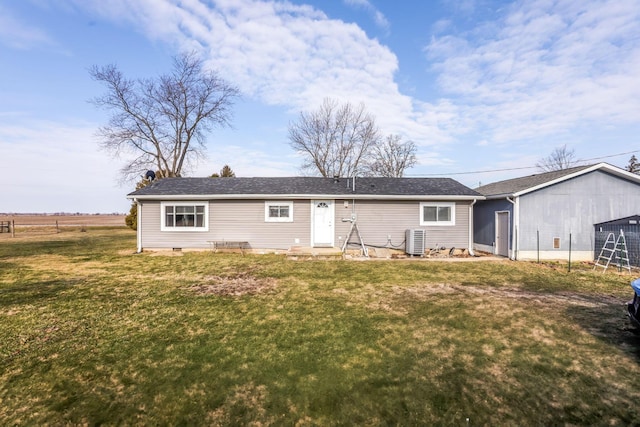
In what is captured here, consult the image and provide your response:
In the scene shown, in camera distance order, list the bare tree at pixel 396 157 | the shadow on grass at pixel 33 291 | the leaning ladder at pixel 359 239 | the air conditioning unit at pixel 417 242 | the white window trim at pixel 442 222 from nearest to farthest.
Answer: the shadow on grass at pixel 33 291, the air conditioning unit at pixel 417 242, the leaning ladder at pixel 359 239, the white window trim at pixel 442 222, the bare tree at pixel 396 157

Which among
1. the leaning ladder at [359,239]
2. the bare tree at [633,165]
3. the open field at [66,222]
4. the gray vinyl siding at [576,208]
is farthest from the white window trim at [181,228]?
the bare tree at [633,165]

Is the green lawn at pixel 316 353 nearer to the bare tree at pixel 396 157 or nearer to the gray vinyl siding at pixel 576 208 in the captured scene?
the gray vinyl siding at pixel 576 208

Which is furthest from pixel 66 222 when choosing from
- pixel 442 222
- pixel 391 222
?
pixel 442 222

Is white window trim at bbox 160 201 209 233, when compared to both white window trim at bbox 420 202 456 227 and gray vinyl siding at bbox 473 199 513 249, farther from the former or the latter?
gray vinyl siding at bbox 473 199 513 249

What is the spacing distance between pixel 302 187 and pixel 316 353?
11.0m

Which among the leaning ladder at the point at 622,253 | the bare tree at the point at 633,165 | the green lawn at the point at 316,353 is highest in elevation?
the bare tree at the point at 633,165

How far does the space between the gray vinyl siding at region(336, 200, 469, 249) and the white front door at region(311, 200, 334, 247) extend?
1.12 ft

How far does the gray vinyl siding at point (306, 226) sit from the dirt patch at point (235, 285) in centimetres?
496

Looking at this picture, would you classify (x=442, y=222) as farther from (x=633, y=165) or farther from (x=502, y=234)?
(x=633, y=165)

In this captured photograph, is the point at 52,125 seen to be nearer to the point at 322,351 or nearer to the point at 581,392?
the point at 322,351

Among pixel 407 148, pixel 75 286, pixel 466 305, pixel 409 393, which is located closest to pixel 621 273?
pixel 466 305

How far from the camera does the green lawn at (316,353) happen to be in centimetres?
303

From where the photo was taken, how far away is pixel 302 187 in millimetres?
14672

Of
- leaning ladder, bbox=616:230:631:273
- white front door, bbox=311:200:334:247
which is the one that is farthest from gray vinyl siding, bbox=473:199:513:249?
white front door, bbox=311:200:334:247
